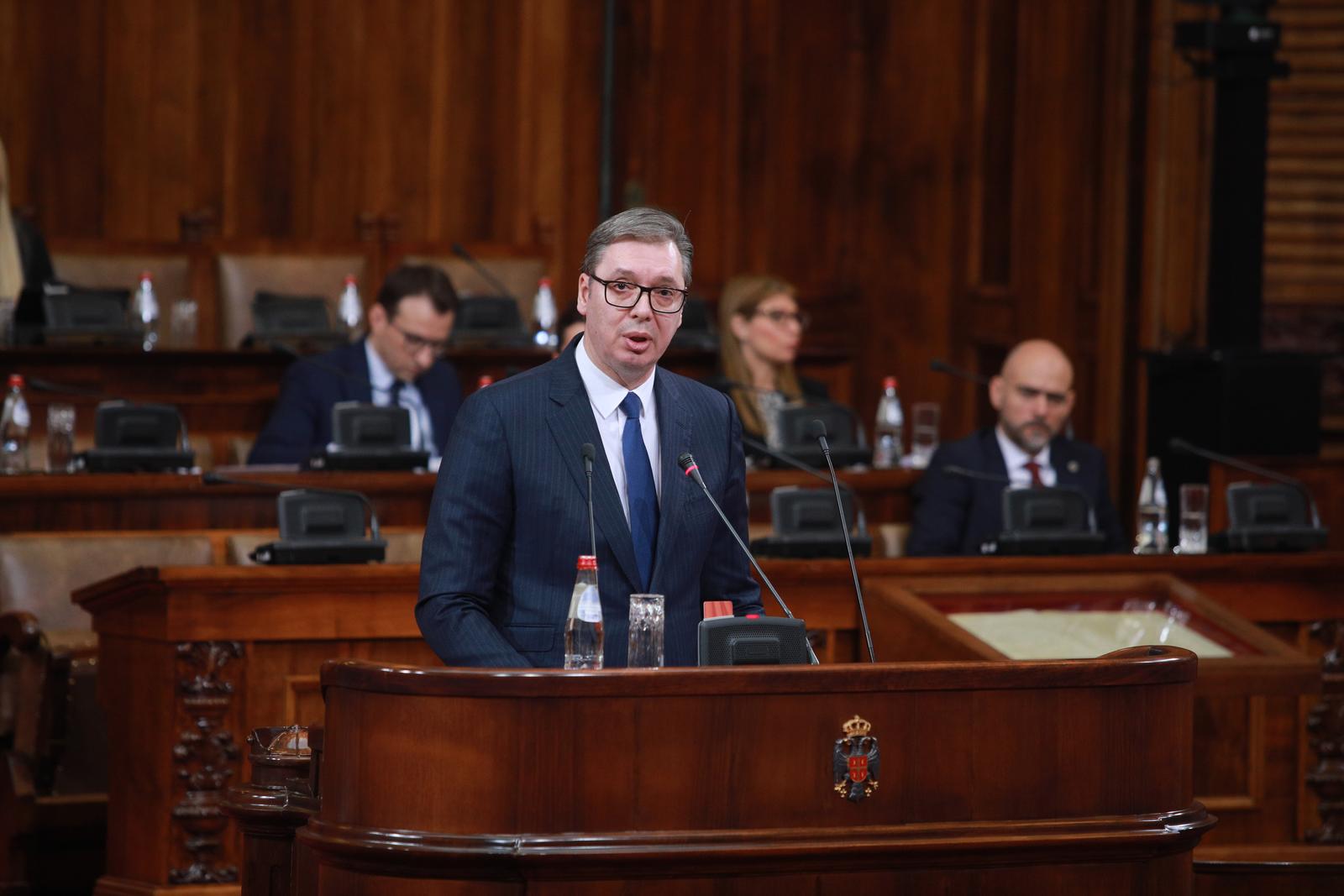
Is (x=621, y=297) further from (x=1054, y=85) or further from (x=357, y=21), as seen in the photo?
(x=357, y=21)

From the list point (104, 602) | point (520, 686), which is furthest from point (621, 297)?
point (104, 602)

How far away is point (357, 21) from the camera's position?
873 centimetres

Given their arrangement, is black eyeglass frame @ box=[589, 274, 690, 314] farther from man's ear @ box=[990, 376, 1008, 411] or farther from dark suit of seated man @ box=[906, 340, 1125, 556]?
man's ear @ box=[990, 376, 1008, 411]

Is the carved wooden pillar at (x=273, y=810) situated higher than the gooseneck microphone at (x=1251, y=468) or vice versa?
the gooseneck microphone at (x=1251, y=468)

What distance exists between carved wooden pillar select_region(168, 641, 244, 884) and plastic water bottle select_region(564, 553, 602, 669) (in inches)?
64.4

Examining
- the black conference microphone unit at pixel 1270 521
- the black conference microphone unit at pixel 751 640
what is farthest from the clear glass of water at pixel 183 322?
the black conference microphone unit at pixel 751 640

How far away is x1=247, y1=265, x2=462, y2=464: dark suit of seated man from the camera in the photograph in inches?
246

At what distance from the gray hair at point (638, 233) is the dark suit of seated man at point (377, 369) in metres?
3.48

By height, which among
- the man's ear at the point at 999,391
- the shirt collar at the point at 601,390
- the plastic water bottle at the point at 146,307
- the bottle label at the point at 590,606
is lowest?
the bottle label at the point at 590,606

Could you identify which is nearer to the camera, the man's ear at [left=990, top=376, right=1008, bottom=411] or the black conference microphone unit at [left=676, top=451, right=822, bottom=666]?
the black conference microphone unit at [left=676, top=451, right=822, bottom=666]

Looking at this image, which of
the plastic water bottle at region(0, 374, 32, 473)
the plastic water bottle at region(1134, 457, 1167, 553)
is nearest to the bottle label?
the plastic water bottle at region(1134, 457, 1167, 553)

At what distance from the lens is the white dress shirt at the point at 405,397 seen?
251 inches

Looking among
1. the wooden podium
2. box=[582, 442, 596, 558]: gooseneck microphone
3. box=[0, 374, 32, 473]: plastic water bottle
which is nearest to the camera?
the wooden podium

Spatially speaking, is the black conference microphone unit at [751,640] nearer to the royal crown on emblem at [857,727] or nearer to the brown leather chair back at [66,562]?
the royal crown on emblem at [857,727]
